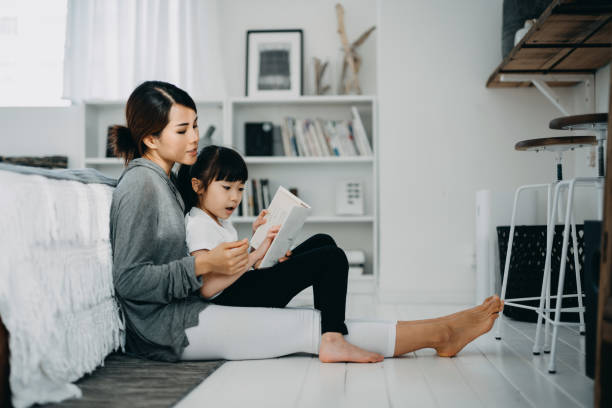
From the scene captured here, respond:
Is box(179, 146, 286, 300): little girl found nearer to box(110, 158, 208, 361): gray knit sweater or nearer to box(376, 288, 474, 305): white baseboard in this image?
box(110, 158, 208, 361): gray knit sweater

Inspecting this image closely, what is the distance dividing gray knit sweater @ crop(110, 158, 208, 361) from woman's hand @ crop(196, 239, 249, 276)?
3 cm

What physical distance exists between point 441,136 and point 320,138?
0.72 m

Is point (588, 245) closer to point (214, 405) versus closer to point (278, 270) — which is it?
point (278, 270)

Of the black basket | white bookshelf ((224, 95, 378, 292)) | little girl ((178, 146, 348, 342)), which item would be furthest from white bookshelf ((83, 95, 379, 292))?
little girl ((178, 146, 348, 342))

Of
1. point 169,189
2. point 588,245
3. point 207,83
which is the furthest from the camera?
point 207,83

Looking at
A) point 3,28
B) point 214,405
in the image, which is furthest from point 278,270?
point 3,28

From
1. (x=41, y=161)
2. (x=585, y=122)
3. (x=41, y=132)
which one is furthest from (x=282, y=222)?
(x=41, y=132)

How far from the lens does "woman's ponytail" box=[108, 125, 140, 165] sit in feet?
5.24

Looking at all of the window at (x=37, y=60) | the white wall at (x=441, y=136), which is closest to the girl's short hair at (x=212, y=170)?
the white wall at (x=441, y=136)

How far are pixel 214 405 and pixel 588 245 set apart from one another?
3.35ft

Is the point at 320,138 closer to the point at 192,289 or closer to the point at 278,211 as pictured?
the point at 278,211

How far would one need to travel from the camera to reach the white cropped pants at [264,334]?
1.55 metres

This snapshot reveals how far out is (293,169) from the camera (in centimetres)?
345

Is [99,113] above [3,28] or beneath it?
beneath
